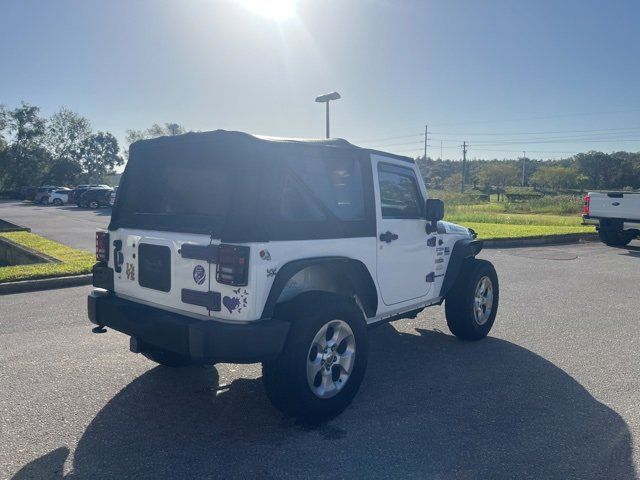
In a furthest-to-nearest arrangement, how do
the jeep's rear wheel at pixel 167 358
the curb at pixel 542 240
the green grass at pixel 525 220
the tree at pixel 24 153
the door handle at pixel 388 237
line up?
the tree at pixel 24 153 → the green grass at pixel 525 220 → the curb at pixel 542 240 → the jeep's rear wheel at pixel 167 358 → the door handle at pixel 388 237

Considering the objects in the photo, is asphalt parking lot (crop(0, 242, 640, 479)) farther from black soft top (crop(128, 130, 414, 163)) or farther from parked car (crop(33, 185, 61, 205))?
parked car (crop(33, 185, 61, 205))

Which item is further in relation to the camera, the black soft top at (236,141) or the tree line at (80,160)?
the tree line at (80,160)

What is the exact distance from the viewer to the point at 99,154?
8169 cm

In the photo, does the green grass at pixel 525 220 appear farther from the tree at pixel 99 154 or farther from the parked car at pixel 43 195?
the tree at pixel 99 154

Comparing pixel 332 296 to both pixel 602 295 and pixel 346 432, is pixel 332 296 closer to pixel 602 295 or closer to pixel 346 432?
pixel 346 432

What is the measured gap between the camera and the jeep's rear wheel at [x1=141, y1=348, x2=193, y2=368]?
446cm

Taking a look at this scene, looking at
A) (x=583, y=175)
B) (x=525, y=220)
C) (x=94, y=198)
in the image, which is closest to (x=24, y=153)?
(x=94, y=198)

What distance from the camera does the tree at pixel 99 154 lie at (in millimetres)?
80000

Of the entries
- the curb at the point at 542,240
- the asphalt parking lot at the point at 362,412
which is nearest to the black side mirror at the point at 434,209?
the asphalt parking lot at the point at 362,412

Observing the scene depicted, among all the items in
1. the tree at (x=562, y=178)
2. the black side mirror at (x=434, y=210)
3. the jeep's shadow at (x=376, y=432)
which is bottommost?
the jeep's shadow at (x=376, y=432)

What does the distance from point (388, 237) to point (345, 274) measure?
0.59 m

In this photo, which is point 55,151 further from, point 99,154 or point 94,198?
point 94,198

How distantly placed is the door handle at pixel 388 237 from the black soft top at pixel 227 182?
0.13m

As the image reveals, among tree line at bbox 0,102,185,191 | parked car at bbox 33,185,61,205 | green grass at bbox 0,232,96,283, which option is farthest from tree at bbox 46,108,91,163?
green grass at bbox 0,232,96,283
